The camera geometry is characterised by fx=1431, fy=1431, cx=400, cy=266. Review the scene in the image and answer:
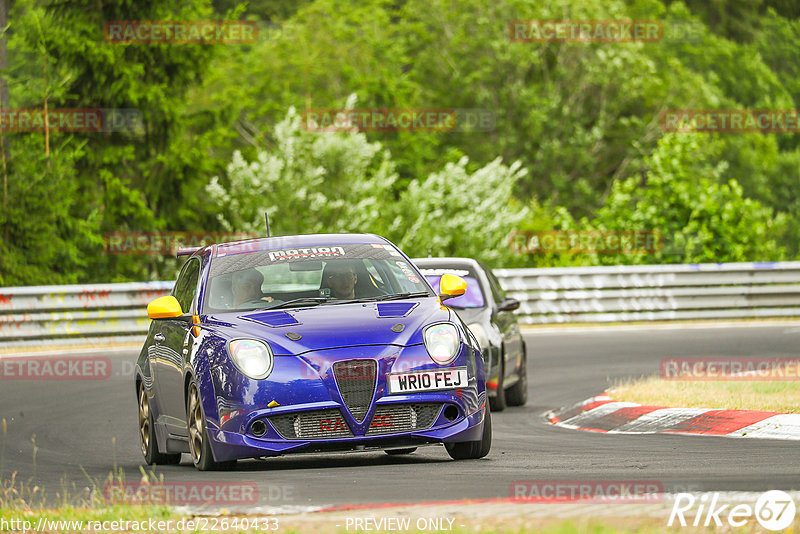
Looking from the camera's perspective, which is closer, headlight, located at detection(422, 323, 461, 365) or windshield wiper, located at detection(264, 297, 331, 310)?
headlight, located at detection(422, 323, 461, 365)

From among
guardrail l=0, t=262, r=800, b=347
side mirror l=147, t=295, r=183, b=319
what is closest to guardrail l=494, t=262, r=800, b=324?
guardrail l=0, t=262, r=800, b=347

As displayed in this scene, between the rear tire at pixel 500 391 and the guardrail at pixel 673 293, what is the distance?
11424 mm

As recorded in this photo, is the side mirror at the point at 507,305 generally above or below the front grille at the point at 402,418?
below

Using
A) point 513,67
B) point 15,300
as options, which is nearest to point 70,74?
point 15,300

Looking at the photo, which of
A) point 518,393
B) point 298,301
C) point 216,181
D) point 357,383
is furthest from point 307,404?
point 216,181

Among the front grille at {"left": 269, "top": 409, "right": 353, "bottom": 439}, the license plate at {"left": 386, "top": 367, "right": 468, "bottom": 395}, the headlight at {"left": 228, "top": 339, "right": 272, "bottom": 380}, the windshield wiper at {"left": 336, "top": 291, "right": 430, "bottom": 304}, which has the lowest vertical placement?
the front grille at {"left": 269, "top": 409, "right": 353, "bottom": 439}

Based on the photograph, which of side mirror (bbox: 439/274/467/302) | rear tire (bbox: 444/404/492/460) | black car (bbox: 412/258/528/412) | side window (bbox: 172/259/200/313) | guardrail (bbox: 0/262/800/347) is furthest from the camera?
guardrail (bbox: 0/262/800/347)

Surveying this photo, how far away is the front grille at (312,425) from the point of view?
8.54 meters

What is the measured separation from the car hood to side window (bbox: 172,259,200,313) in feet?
2.94

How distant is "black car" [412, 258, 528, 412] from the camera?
1368 centimetres

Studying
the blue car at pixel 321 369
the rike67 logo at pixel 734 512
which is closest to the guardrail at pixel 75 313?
the blue car at pixel 321 369

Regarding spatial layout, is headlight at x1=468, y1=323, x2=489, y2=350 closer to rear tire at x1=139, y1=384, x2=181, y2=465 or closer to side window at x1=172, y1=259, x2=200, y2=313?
side window at x1=172, y1=259, x2=200, y2=313

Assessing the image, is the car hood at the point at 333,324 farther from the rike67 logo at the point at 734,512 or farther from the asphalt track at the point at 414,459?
the rike67 logo at the point at 734,512

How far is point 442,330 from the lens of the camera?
890 cm
